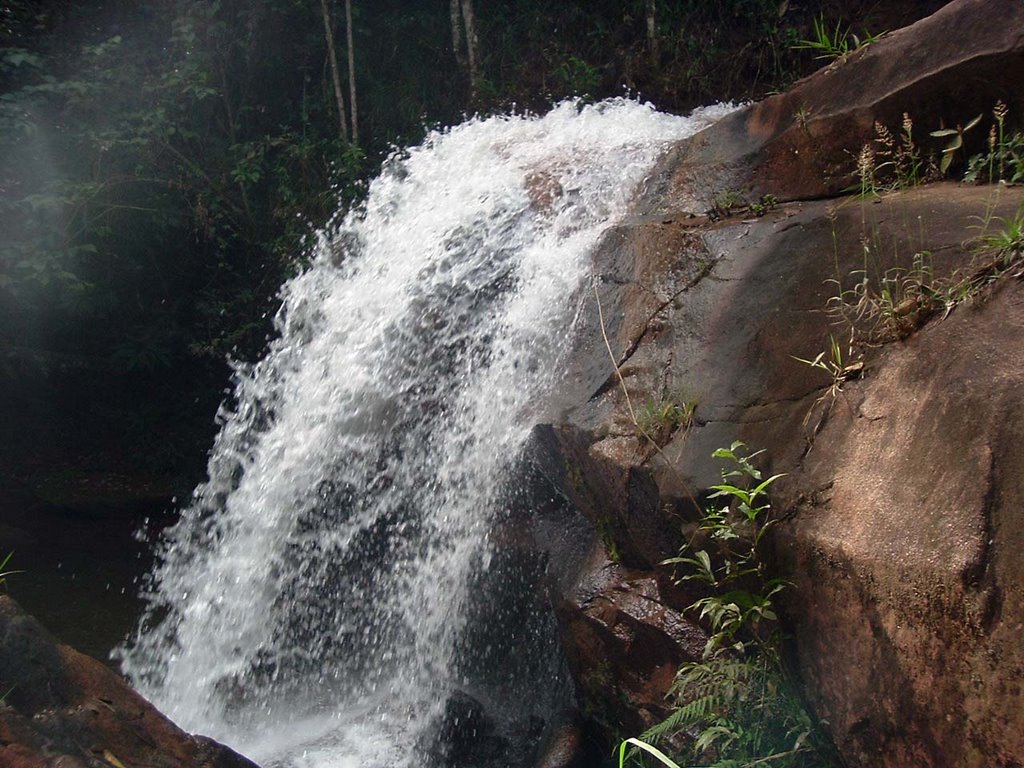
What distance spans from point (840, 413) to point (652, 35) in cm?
586

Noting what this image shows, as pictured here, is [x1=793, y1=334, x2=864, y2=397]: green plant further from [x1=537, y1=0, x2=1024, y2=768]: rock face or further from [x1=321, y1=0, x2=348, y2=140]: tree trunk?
[x1=321, y1=0, x2=348, y2=140]: tree trunk

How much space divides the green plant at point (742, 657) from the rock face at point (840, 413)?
0.09 m

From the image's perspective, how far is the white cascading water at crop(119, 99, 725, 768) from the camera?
4242mm

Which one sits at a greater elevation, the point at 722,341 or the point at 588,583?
the point at 722,341

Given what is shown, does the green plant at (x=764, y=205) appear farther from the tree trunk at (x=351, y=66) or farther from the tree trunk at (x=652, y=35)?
the tree trunk at (x=351, y=66)

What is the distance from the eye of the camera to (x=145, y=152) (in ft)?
23.1

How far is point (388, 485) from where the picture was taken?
184 inches

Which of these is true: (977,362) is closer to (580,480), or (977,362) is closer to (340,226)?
(580,480)

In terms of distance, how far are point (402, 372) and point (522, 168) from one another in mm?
1776

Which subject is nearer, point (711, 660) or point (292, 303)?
point (711, 660)

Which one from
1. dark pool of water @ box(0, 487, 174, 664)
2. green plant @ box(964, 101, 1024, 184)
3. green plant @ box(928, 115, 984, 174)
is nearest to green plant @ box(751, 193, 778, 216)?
green plant @ box(928, 115, 984, 174)

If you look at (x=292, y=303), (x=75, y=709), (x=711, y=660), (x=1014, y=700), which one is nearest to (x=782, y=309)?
(x=711, y=660)

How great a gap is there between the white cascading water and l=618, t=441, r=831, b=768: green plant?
124cm

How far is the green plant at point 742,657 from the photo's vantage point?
8.48ft
